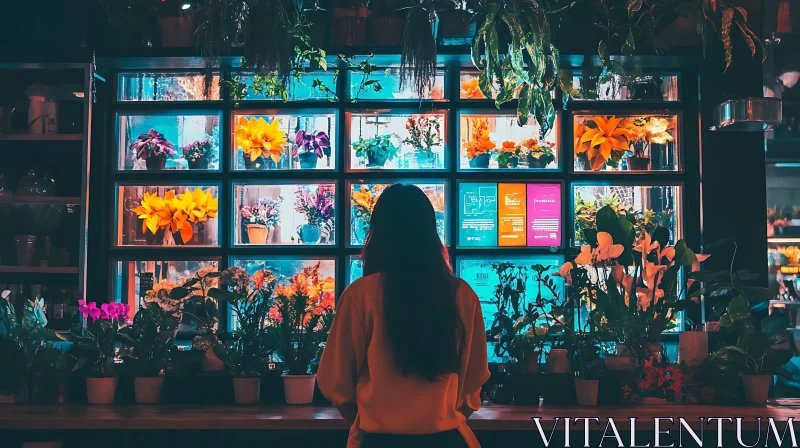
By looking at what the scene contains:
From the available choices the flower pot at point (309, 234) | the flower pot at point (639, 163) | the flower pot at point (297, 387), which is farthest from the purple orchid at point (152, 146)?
the flower pot at point (639, 163)

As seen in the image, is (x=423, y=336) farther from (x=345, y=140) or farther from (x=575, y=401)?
(x=345, y=140)

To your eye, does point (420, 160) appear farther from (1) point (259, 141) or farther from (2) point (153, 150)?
(2) point (153, 150)

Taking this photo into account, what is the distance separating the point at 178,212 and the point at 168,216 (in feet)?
0.23

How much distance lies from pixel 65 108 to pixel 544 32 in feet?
9.52

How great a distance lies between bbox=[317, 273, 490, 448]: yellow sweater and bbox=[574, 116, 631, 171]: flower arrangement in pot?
7.68ft

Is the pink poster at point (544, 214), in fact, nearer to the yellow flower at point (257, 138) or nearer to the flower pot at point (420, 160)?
the flower pot at point (420, 160)

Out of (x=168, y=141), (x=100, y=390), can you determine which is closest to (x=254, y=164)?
(x=168, y=141)

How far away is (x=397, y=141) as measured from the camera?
410cm

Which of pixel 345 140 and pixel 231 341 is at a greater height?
pixel 345 140

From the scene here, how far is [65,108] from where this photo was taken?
13.4 feet

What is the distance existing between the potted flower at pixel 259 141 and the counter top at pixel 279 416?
187 centimetres

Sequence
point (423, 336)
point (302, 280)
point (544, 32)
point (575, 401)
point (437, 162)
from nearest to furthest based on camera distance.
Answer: point (423, 336), point (544, 32), point (575, 401), point (302, 280), point (437, 162)

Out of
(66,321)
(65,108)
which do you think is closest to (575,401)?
(66,321)

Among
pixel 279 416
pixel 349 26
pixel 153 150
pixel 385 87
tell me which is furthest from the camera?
pixel 385 87
